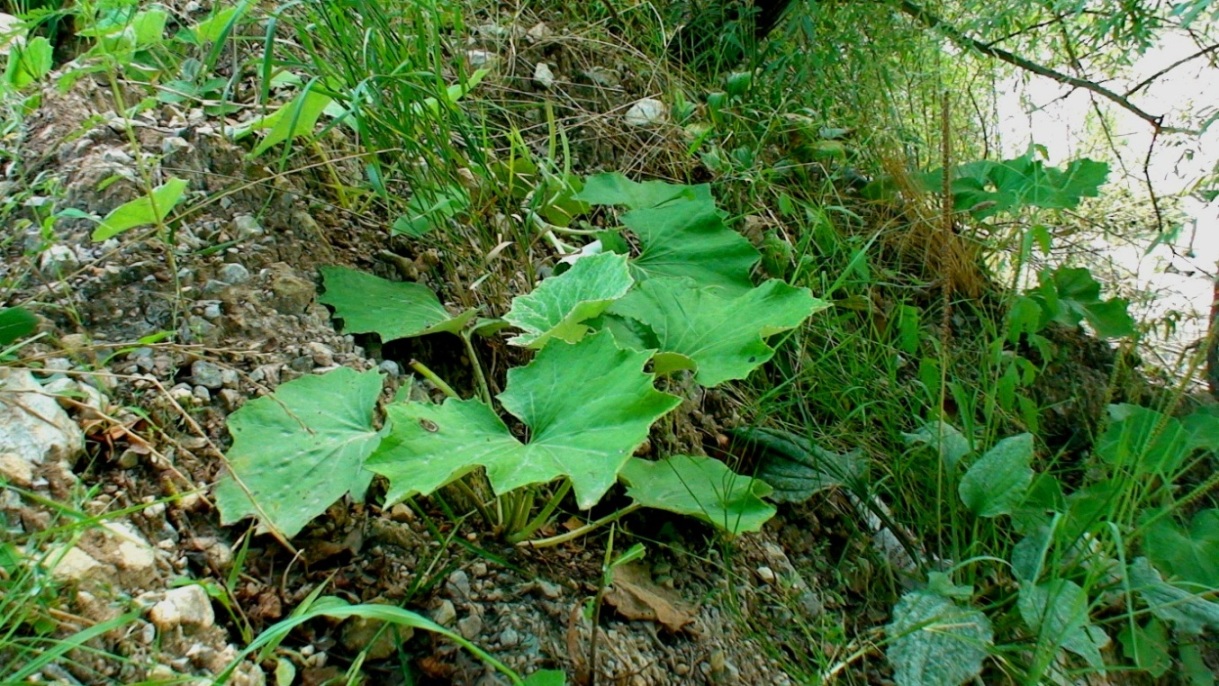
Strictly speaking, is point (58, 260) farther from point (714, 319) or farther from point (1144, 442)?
point (1144, 442)

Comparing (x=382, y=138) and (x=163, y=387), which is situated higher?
(x=382, y=138)

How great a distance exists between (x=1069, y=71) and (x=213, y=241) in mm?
2165

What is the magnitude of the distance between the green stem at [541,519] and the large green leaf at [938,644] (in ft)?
1.59

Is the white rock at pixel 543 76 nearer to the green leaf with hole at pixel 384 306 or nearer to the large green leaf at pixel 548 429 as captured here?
the green leaf with hole at pixel 384 306

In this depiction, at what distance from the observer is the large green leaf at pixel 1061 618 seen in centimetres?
122

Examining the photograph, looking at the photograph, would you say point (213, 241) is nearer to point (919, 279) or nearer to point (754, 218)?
point (754, 218)

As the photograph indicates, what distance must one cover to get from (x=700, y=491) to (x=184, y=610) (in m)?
0.67

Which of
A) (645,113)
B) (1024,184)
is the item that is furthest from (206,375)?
(1024,184)

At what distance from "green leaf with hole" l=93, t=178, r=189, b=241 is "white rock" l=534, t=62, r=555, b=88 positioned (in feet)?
3.39

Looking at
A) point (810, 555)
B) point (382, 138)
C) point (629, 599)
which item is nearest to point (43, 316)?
point (382, 138)

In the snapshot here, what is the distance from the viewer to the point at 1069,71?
253cm

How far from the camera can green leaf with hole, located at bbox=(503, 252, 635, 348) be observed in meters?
1.28

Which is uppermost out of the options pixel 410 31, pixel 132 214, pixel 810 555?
pixel 410 31

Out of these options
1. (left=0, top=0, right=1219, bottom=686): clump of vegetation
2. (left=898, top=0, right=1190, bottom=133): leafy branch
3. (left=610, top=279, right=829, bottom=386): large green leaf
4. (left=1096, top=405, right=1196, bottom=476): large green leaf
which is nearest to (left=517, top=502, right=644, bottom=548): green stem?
(left=0, top=0, right=1219, bottom=686): clump of vegetation
